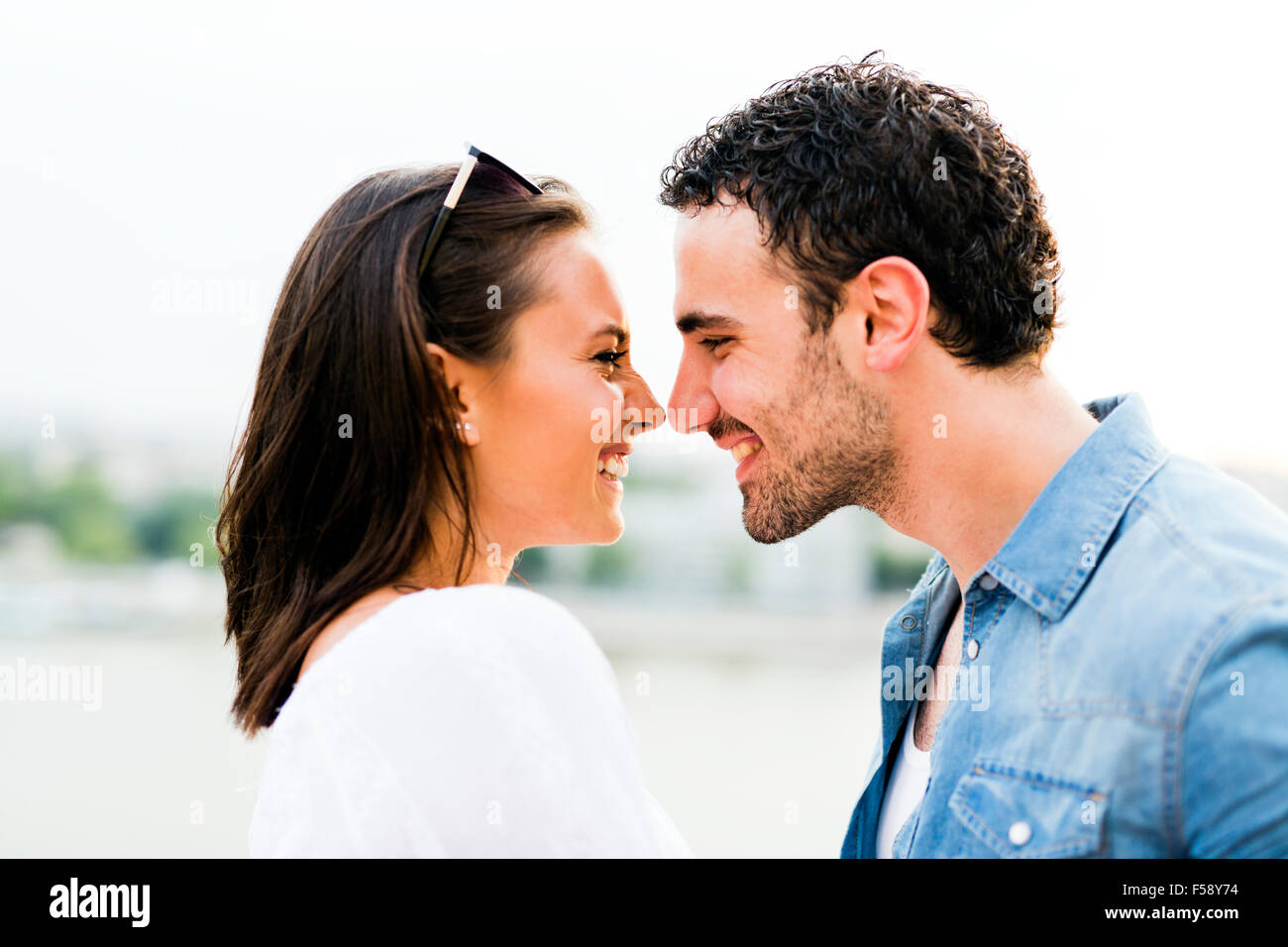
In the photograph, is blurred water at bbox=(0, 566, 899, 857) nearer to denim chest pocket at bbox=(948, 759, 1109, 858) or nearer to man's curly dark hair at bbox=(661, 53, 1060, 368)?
man's curly dark hair at bbox=(661, 53, 1060, 368)

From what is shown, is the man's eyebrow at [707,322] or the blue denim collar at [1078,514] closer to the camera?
the blue denim collar at [1078,514]

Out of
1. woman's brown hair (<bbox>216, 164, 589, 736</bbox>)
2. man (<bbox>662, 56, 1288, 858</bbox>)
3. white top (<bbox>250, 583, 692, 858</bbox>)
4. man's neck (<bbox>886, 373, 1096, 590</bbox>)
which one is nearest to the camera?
white top (<bbox>250, 583, 692, 858</bbox>)

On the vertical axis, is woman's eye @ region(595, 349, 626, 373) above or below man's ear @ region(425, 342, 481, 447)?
above

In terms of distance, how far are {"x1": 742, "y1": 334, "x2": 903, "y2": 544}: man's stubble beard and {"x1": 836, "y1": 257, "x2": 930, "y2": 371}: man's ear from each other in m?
0.05

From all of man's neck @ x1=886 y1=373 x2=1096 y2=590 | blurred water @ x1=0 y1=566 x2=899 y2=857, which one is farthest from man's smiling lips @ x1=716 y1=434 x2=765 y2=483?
blurred water @ x1=0 y1=566 x2=899 y2=857

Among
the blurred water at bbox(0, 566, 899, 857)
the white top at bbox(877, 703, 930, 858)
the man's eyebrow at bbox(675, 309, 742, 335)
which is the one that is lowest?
the blurred water at bbox(0, 566, 899, 857)

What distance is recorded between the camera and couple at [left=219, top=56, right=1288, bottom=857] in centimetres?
98

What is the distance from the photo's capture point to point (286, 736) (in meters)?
1.02

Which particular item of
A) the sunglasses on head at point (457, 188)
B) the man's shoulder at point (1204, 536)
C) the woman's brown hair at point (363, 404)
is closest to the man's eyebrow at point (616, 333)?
the woman's brown hair at point (363, 404)

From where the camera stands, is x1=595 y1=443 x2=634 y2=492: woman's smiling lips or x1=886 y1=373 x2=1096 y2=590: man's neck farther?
x1=595 y1=443 x2=634 y2=492: woman's smiling lips

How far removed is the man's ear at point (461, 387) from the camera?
1322 mm

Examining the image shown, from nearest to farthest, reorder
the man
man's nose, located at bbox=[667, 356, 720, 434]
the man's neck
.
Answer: the man → the man's neck → man's nose, located at bbox=[667, 356, 720, 434]

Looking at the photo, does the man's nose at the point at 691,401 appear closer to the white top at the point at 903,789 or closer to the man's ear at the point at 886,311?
the man's ear at the point at 886,311

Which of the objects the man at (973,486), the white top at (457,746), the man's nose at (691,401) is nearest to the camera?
the white top at (457,746)
